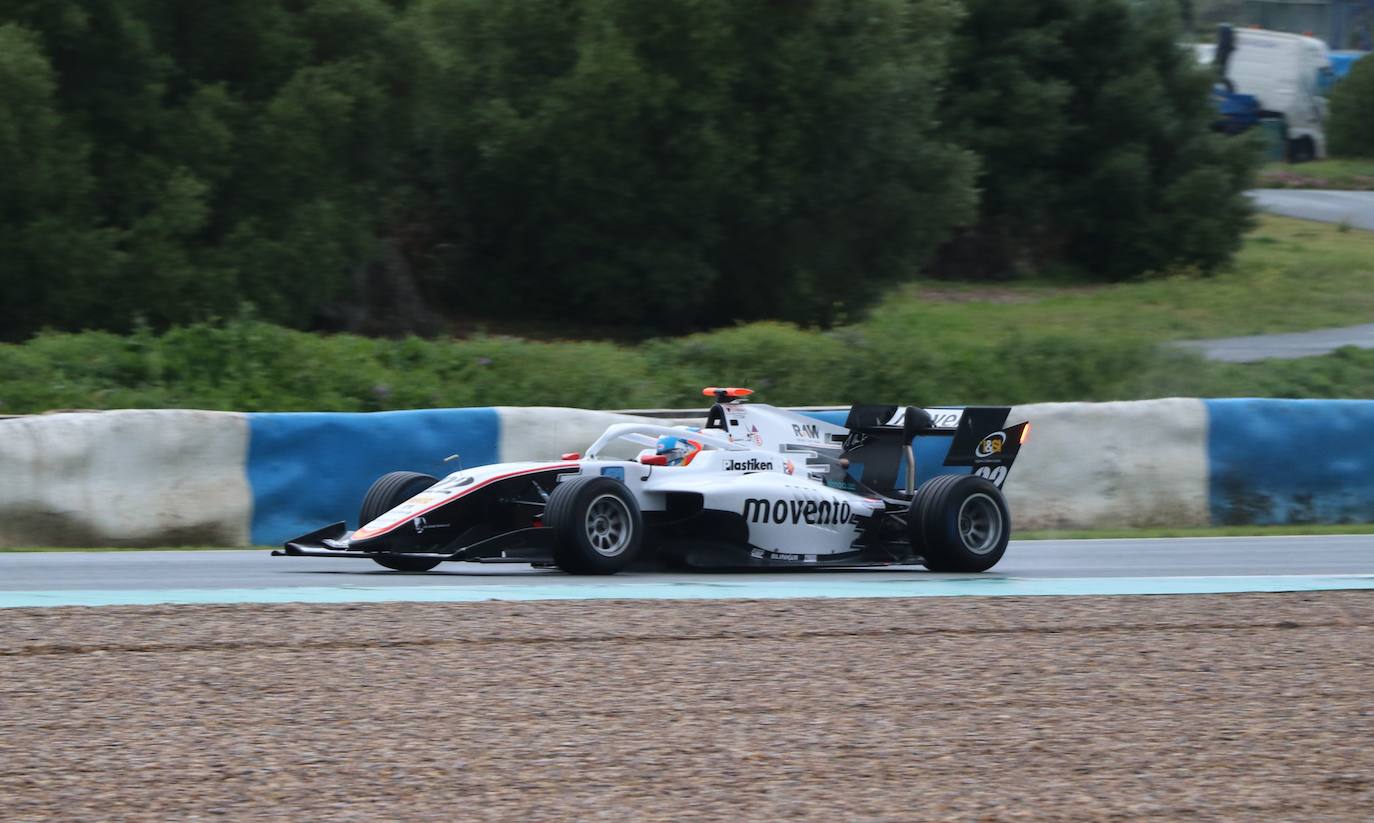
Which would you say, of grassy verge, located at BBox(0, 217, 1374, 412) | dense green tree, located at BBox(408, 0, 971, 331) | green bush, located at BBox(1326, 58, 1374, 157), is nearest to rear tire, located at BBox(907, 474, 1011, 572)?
grassy verge, located at BBox(0, 217, 1374, 412)

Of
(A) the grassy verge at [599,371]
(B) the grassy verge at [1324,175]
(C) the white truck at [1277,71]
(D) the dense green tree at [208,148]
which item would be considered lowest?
(A) the grassy verge at [599,371]

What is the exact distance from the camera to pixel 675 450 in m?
10.3

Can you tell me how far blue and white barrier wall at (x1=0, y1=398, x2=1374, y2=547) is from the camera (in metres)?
11.8

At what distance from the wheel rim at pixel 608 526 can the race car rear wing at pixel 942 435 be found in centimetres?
212

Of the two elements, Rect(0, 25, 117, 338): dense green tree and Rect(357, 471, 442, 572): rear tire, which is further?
Rect(0, 25, 117, 338): dense green tree

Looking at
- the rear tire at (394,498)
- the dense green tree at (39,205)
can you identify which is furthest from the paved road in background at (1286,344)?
the rear tire at (394,498)

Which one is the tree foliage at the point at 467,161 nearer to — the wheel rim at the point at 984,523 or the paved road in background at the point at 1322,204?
the wheel rim at the point at 984,523

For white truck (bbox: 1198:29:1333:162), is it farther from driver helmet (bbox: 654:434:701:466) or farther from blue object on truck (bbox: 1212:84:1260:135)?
driver helmet (bbox: 654:434:701:466)

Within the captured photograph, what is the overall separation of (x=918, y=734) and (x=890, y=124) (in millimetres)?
21270

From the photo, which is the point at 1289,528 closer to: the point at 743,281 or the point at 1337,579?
the point at 1337,579

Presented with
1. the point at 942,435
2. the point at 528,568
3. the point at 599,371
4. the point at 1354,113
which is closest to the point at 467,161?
the point at 599,371

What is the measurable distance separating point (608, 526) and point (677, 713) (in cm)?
378

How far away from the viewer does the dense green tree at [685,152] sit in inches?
952

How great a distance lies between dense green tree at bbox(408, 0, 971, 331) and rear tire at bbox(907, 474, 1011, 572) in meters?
14.1
